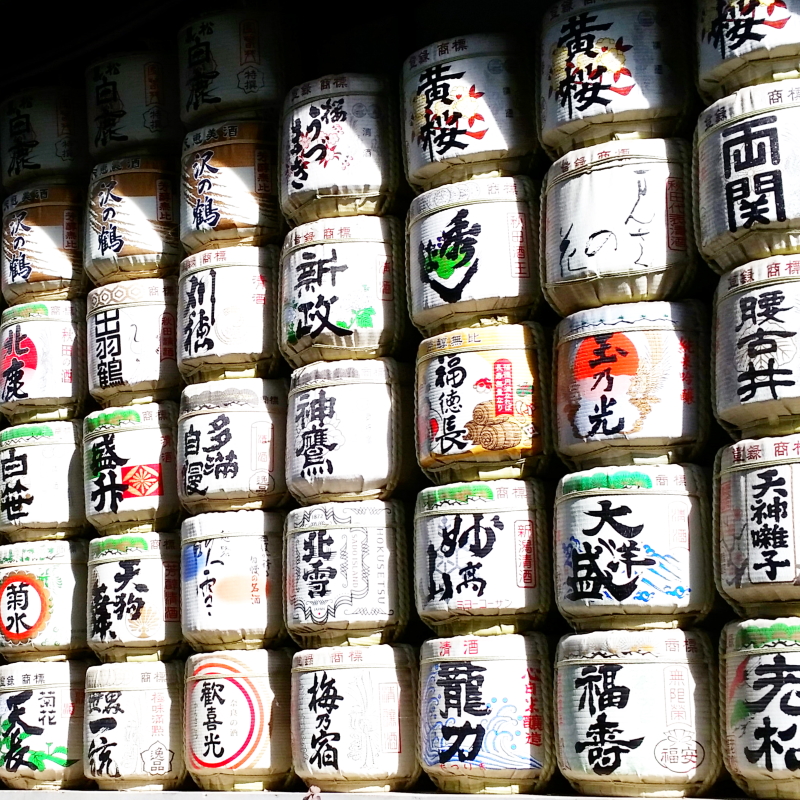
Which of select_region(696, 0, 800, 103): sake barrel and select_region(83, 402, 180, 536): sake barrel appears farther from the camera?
select_region(83, 402, 180, 536): sake barrel

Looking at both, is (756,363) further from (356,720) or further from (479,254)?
(356,720)

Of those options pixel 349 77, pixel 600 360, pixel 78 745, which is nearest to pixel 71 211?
pixel 349 77

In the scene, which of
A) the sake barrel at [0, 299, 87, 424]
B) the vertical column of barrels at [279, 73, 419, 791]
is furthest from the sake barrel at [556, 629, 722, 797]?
the sake barrel at [0, 299, 87, 424]

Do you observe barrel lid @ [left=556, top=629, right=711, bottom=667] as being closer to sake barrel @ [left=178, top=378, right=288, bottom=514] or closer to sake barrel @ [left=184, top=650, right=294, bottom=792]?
sake barrel @ [left=184, top=650, right=294, bottom=792]

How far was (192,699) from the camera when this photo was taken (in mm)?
5730

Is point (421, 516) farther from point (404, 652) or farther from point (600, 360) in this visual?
point (600, 360)

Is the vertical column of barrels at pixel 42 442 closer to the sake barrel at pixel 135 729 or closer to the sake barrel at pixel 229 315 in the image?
the sake barrel at pixel 135 729

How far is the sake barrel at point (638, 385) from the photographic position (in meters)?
4.79

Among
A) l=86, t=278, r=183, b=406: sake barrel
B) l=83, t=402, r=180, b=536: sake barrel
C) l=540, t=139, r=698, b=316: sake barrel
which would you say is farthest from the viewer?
l=86, t=278, r=183, b=406: sake barrel

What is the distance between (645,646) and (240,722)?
5.52 feet

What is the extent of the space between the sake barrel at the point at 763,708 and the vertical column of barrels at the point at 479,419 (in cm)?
75

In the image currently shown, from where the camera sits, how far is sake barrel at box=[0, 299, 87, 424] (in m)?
6.64

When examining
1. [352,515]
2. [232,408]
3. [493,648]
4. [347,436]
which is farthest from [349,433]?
[493,648]

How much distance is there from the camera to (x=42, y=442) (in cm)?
656
